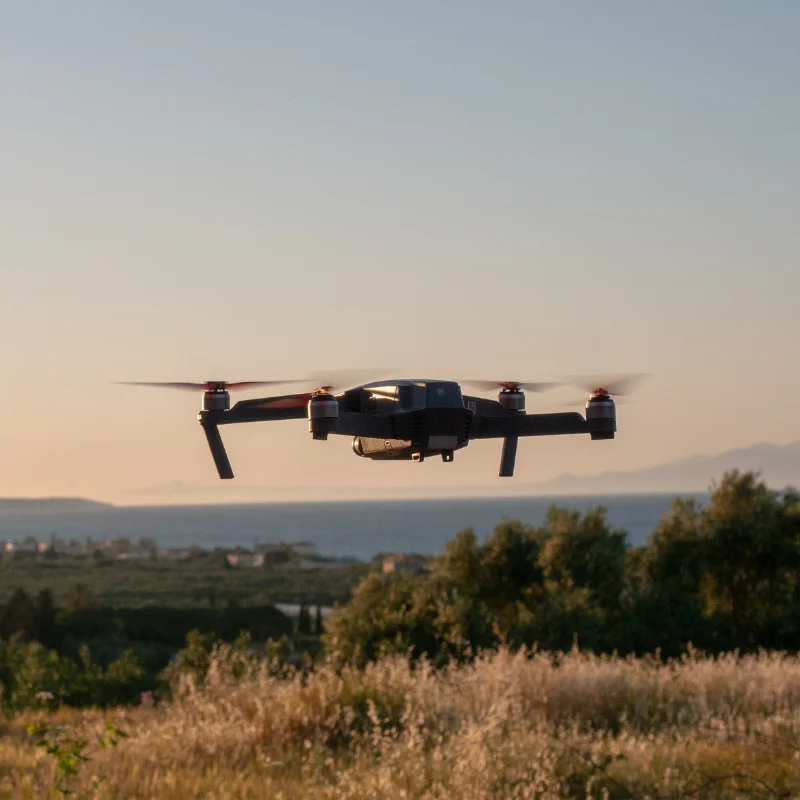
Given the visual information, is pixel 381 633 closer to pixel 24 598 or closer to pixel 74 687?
pixel 74 687

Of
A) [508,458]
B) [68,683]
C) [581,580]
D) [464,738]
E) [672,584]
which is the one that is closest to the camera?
[508,458]

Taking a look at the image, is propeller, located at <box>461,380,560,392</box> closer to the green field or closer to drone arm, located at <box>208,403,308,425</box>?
drone arm, located at <box>208,403,308,425</box>

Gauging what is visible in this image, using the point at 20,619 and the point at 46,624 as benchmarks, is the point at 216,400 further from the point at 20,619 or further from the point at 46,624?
the point at 46,624

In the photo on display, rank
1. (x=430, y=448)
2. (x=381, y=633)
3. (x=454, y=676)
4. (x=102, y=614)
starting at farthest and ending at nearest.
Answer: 1. (x=102, y=614)
2. (x=381, y=633)
3. (x=454, y=676)
4. (x=430, y=448)

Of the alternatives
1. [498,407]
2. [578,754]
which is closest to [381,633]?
[578,754]

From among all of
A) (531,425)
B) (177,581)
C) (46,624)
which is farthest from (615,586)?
(177,581)

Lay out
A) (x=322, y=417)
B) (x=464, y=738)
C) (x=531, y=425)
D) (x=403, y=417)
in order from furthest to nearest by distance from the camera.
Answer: (x=464, y=738) → (x=531, y=425) → (x=403, y=417) → (x=322, y=417)

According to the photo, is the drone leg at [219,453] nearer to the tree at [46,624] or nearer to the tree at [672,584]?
the tree at [672,584]
